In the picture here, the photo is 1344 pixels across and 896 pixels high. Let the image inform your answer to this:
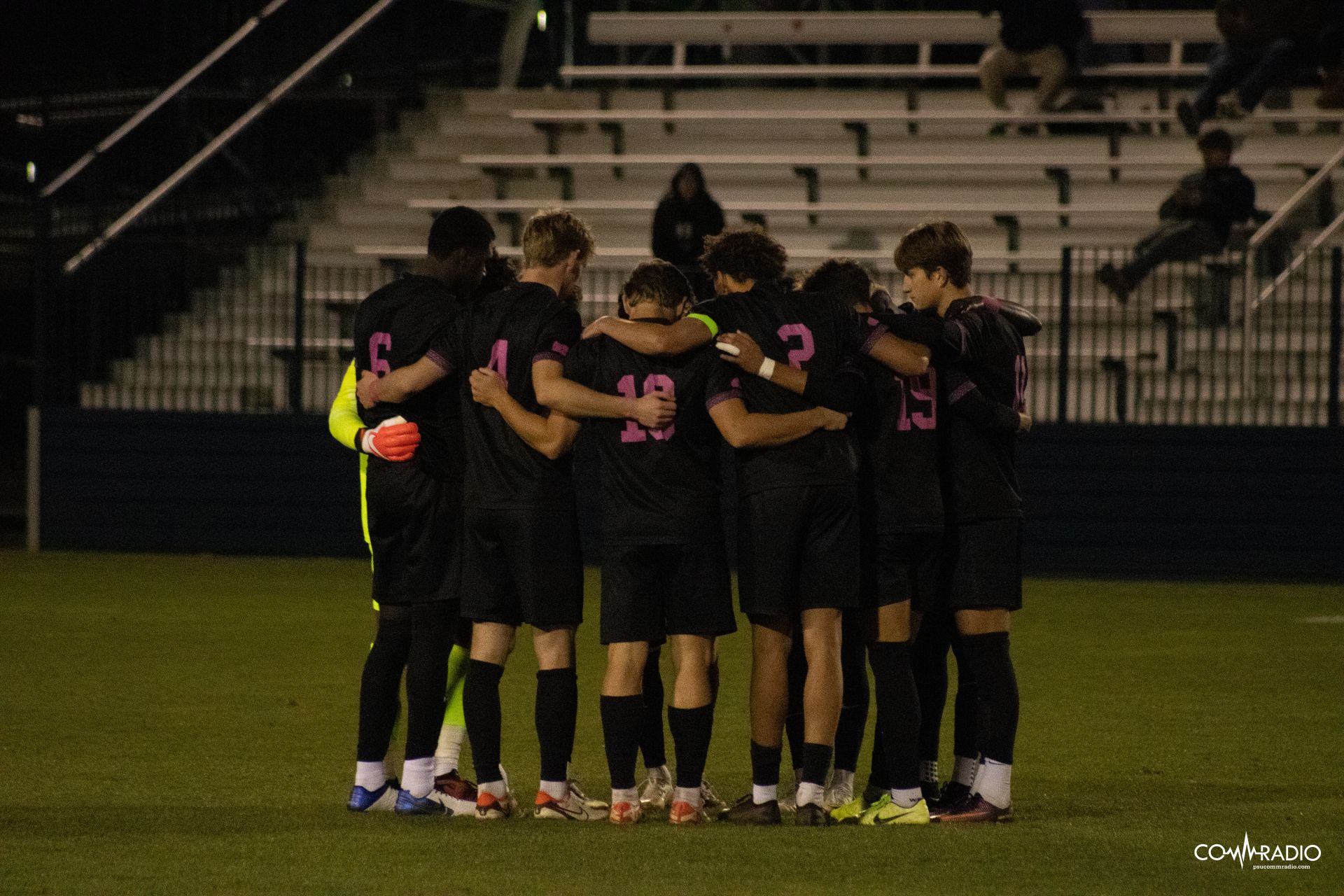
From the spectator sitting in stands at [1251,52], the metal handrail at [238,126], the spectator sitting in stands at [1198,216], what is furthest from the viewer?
the metal handrail at [238,126]

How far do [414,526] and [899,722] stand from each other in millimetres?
1611

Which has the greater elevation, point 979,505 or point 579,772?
point 979,505

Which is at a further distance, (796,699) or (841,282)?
(796,699)

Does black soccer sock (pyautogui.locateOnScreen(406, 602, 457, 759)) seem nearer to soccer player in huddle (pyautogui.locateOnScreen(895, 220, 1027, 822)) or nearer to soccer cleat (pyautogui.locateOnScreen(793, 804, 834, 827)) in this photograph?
soccer cleat (pyautogui.locateOnScreen(793, 804, 834, 827))

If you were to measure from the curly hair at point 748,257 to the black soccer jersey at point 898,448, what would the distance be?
12.8 inches

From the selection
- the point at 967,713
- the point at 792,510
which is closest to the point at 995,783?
the point at 967,713

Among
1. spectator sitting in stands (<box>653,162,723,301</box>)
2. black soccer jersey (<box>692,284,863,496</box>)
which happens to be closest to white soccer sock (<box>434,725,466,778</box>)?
black soccer jersey (<box>692,284,863,496</box>)

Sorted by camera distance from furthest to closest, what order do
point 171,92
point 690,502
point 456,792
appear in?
point 171,92
point 456,792
point 690,502

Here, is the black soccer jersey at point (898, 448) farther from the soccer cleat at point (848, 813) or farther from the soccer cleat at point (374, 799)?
the soccer cleat at point (374, 799)

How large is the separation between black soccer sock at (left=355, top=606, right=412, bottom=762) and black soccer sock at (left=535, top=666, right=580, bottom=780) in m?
0.49

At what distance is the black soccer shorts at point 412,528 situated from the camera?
21.4 feet

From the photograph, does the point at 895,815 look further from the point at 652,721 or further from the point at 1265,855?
the point at 1265,855

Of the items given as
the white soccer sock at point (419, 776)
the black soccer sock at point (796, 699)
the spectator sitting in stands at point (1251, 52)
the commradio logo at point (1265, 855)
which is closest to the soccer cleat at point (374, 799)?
the white soccer sock at point (419, 776)

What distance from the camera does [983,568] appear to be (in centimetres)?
646
